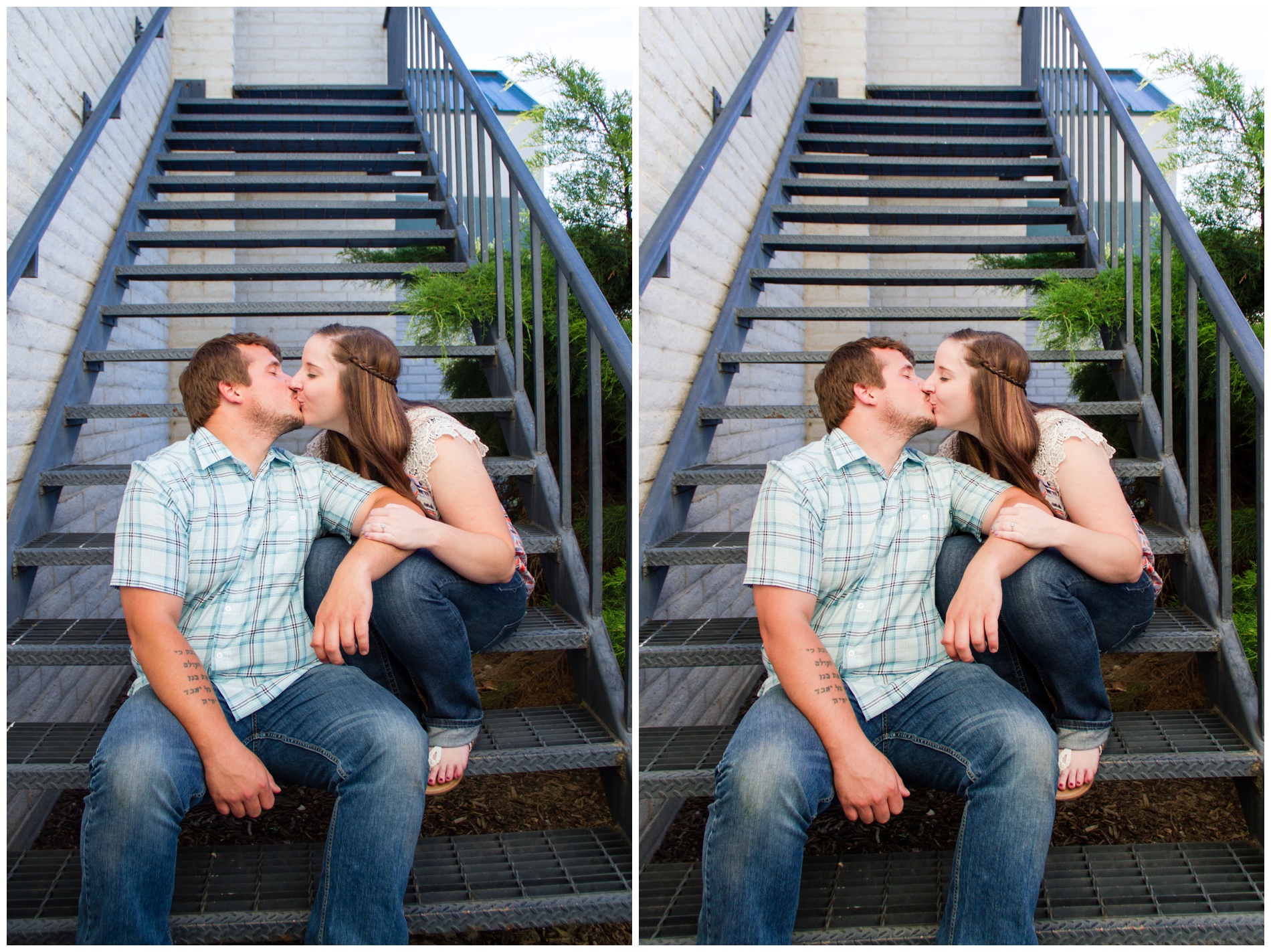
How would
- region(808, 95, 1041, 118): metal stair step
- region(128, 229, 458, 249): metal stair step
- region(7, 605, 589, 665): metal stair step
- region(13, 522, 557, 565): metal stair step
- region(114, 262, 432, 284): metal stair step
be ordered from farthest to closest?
region(808, 95, 1041, 118): metal stair step
region(128, 229, 458, 249): metal stair step
region(114, 262, 432, 284): metal stair step
region(13, 522, 557, 565): metal stair step
region(7, 605, 589, 665): metal stair step

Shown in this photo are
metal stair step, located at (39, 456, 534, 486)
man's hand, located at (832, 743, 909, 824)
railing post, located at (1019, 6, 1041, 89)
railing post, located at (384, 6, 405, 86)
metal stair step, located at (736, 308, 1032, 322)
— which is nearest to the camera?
man's hand, located at (832, 743, 909, 824)

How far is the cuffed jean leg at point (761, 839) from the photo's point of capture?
1396mm

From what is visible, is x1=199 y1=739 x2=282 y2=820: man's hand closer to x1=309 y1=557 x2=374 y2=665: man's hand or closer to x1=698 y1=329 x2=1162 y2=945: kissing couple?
x1=309 y1=557 x2=374 y2=665: man's hand

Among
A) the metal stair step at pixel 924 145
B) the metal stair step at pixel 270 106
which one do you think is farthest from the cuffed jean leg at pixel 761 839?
the metal stair step at pixel 270 106

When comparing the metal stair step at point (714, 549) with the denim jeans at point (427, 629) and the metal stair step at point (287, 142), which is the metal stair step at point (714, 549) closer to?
the denim jeans at point (427, 629)

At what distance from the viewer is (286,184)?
362 centimetres

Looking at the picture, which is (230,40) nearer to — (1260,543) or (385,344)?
(385,344)

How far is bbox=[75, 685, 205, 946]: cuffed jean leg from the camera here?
53.2 inches

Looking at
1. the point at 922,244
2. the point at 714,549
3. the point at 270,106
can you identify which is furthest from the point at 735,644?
the point at 270,106

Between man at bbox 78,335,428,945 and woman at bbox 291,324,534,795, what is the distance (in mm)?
53

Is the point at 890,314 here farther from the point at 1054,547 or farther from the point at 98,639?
the point at 98,639

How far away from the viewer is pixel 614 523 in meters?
2.78

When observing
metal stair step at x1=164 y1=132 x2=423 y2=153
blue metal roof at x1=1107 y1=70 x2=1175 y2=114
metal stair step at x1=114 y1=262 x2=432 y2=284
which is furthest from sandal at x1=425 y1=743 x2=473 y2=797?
blue metal roof at x1=1107 y1=70 x2=1175 y2=114

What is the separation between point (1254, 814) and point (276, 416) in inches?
82.2
